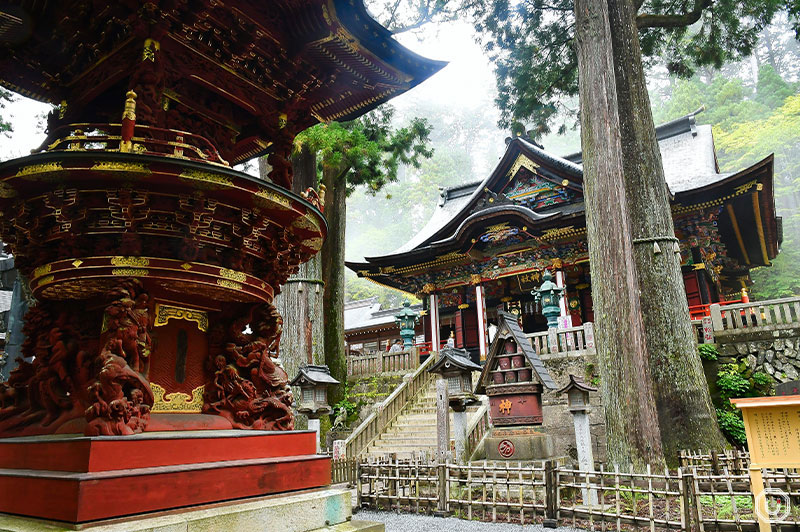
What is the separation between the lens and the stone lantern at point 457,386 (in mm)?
10070

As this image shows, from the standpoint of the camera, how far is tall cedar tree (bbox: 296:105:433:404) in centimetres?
1494

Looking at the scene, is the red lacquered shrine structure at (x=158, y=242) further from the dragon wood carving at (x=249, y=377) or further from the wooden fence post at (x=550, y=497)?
the wooden fence post at (x=550, y=497)

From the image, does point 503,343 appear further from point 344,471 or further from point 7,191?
point 7,191

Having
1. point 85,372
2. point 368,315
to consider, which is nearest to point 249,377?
point 85,372

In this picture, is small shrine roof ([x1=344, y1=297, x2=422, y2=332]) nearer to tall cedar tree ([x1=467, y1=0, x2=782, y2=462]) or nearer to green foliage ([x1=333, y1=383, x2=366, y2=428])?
green foliage ([x1=333, y1=383, x2=366, y2=428])

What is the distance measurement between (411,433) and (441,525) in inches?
213

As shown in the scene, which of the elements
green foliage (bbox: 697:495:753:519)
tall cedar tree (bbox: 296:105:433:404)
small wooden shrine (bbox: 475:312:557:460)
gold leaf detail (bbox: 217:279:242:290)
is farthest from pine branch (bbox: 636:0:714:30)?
gold leaf detail (bbox: 217:279:242:290)

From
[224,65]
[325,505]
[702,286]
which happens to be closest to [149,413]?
[325,505]

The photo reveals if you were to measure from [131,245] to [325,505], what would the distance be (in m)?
2.99

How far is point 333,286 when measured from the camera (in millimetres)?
16125

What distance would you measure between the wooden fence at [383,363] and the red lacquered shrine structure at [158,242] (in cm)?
1146

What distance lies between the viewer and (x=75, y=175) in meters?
4.04

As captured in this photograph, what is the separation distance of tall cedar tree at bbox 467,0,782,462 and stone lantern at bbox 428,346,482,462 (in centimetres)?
268

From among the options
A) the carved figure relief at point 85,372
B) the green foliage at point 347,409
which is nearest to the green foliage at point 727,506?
the carved figure relief at point 85,372
